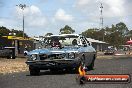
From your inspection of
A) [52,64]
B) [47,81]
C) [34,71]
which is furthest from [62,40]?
[47,81]

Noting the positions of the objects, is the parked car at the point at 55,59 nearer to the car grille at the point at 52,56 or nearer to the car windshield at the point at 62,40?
the car grille at the point at 52,56

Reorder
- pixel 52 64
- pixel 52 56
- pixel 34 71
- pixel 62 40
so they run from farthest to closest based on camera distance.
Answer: pixel 62 40
pixel 34 71
pixel 52 56
pixel 52 64

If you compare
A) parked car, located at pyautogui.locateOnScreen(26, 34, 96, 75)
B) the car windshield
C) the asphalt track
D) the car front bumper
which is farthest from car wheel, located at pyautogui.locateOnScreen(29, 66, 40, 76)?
the car windshield

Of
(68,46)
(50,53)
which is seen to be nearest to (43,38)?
(68,46)

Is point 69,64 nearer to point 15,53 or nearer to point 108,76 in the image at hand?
point 108,76

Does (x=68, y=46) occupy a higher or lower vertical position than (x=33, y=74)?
higher

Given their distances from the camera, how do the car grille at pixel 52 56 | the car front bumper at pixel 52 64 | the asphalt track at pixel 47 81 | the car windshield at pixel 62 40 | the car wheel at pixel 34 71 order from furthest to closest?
the car windshield at pixel 62 40 → the car wheel at pixel 34 71 → the car grille at pixel 52 56 → the car front bumper at pixel 52 64 → the asphalt track at pixel 47 81

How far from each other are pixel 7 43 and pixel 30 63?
31.4 metres

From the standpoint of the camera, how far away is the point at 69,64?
13383 mm

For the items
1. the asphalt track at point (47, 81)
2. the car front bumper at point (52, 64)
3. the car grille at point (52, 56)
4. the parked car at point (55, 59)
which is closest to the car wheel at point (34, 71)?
the parked car at point (55, 59)

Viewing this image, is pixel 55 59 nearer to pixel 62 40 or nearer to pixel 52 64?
pixel 52 64

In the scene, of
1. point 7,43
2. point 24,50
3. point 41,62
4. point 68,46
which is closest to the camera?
point 41,62

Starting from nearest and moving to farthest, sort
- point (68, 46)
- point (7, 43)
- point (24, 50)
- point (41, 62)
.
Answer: point (41, 62), point (68, 46), point (7, 43), point (24, 50)

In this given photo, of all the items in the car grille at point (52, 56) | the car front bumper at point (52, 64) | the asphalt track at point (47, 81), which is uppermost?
the car grille at point (52, 56)
